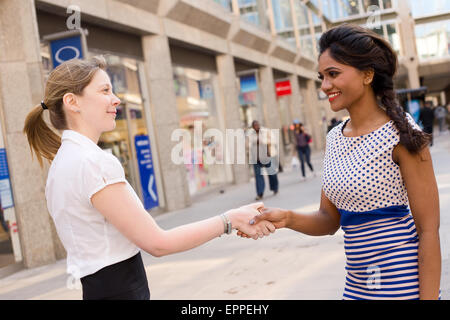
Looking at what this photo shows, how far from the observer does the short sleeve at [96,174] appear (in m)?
1.73

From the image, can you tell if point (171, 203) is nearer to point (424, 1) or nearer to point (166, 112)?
point (166, 112)

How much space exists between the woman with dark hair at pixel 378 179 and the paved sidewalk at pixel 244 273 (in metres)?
2.55

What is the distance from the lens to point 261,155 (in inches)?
507

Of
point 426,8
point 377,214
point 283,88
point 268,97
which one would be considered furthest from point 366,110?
point 426,8

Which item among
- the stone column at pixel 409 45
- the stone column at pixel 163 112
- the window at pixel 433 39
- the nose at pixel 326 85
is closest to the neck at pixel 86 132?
the nose at pixel 326 85

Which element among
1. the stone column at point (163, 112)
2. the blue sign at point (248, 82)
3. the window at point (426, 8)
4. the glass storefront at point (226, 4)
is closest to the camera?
the stone column at point (163, 112)

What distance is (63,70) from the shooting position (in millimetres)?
1958

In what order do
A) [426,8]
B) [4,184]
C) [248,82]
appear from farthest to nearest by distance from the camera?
[426,8]
[248,82]
[4,184]

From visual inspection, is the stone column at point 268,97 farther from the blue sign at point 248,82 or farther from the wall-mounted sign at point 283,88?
the blue sign at point 248,82

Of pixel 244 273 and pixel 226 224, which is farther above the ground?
pixel 226 224

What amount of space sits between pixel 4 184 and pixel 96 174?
6.92 meters

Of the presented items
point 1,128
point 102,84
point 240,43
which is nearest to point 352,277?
point 102,84

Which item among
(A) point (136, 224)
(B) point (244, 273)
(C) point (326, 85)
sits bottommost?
(B) point (244, 273)

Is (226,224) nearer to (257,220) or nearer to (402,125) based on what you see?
(257,220)
